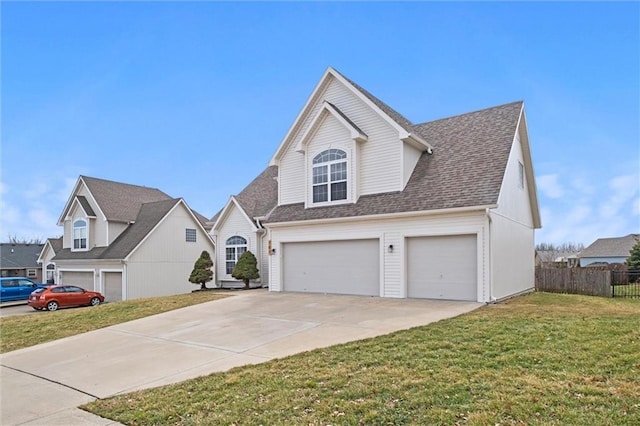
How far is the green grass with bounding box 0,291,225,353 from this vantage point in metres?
12.1

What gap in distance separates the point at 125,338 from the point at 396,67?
50.0 feet

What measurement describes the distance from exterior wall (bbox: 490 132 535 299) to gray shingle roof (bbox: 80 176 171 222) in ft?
81.3

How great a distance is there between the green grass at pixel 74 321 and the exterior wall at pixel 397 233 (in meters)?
5.03

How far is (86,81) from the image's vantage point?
683 inches

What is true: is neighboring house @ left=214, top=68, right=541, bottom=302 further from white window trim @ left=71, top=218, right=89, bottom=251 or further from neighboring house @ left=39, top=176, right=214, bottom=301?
white window trim @ left=71, top=218, right=89, bottom=251

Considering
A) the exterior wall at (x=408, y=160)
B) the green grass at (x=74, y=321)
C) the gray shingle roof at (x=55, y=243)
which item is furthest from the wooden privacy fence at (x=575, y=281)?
the gray shingle roof at (x=55, y=243)

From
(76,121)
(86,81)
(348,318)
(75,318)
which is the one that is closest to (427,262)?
(348,318)

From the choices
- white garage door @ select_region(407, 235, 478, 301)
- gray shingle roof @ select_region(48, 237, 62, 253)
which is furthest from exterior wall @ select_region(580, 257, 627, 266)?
gray shingle roof @ select_region(48, 237, 62, 253)

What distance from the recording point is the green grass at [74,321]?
1212 cm

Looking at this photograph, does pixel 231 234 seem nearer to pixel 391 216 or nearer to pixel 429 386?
pixel 391 216

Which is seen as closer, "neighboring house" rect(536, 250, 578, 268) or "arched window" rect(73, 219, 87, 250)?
"arched window" rect(73, 219, 87, 250)

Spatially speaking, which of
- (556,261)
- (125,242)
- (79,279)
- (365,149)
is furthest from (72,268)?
(556,261)

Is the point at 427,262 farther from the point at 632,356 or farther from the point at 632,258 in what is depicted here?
the point at 632,258

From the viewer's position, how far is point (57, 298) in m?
22.6
